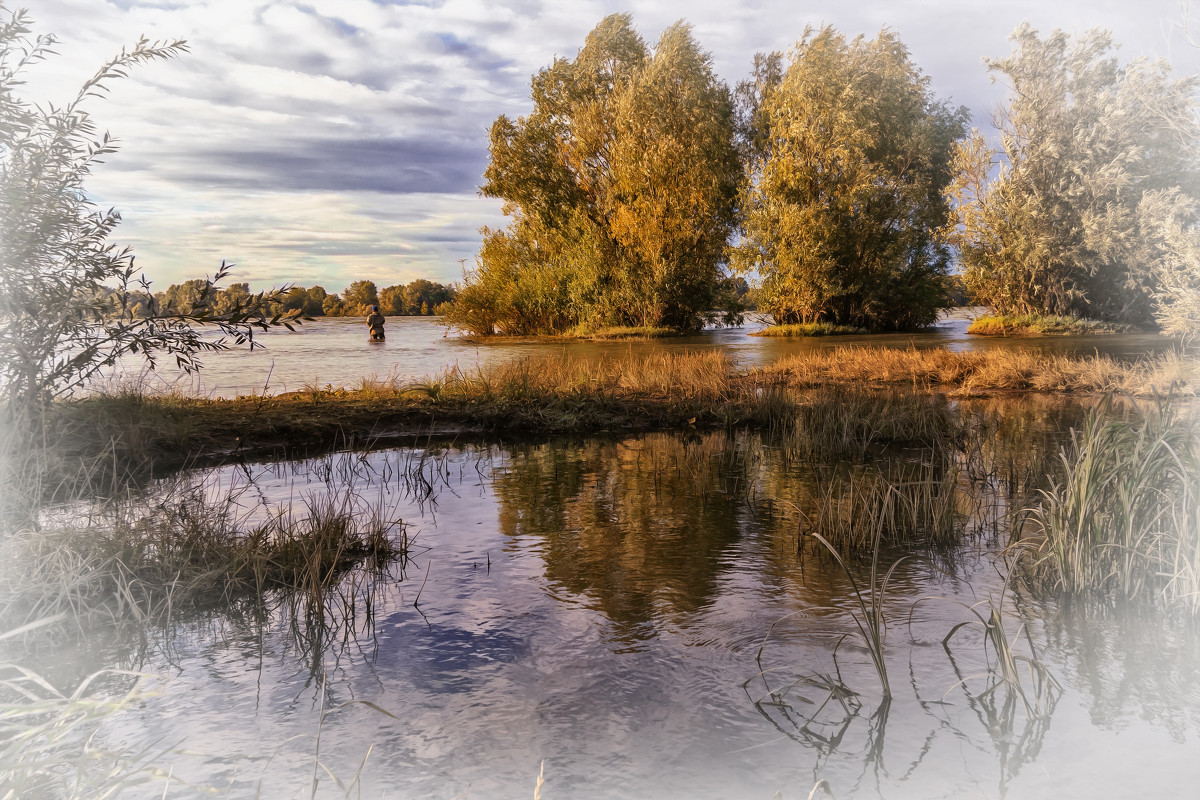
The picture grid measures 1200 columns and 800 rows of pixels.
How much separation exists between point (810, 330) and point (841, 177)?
7.40 m

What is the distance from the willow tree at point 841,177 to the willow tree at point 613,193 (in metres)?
2.66

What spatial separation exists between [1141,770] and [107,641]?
5590mm

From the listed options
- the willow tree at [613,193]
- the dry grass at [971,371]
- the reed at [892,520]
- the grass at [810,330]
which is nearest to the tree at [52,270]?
the reed at [892,520]

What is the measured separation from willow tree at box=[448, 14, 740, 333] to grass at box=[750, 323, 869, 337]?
3.61 m

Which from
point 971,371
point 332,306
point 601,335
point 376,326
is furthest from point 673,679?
point 332,306

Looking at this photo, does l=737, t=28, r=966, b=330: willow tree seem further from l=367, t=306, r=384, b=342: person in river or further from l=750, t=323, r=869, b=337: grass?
l=367, t=306, r=384, b=342: person in river

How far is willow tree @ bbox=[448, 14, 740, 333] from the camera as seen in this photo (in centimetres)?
3784

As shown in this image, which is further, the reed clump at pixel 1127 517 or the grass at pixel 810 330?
the grass at pixel 810 330

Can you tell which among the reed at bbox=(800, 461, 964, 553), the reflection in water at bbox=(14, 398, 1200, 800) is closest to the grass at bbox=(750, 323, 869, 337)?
the reed at bbox=(800, 461, 964, 553)

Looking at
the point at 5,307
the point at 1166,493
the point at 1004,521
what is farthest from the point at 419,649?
the point at 1004,521

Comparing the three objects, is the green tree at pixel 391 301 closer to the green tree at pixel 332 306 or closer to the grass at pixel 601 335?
the green tree at pixel 332 306

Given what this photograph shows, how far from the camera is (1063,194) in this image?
37688 mm

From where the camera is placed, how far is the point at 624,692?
436cm

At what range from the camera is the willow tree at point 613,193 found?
37844mm
